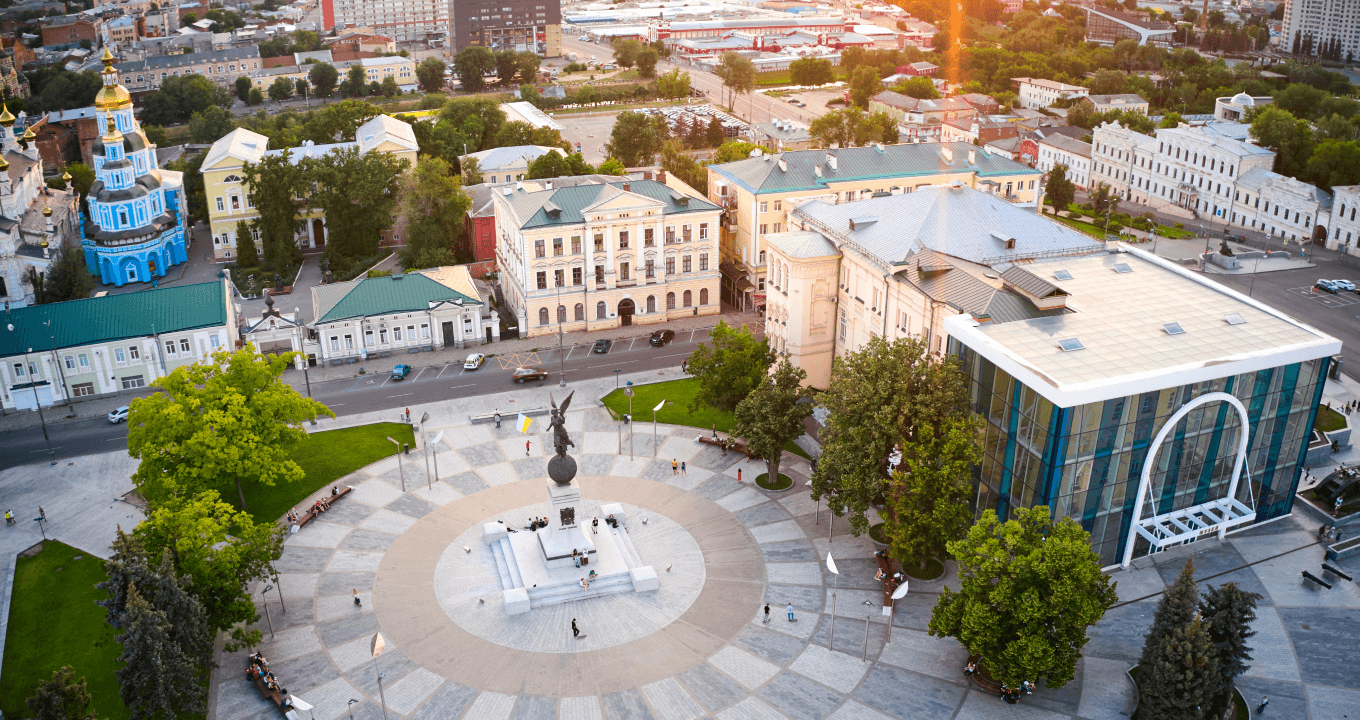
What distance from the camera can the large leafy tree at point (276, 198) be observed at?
116812 millimetres

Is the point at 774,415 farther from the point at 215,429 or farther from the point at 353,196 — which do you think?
the point at 353,196

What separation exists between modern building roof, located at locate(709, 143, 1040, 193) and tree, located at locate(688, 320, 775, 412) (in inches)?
1228

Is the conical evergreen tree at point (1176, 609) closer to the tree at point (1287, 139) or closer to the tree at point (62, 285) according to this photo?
the tree at point (62, 285)

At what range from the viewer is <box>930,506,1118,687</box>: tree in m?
49.9

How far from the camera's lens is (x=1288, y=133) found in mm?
145750

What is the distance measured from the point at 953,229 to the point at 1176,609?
37.7 meters

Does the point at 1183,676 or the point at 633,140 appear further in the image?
the point at 633,140

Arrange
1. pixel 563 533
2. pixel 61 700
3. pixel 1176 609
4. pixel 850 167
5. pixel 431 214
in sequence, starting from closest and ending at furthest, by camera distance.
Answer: pixel 61 700, pixel 1176 609, pixel 563 533, pixel 850 167, pixel 431 214

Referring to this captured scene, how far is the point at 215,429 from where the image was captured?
66375 mm

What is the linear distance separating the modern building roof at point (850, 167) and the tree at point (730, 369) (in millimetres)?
31179

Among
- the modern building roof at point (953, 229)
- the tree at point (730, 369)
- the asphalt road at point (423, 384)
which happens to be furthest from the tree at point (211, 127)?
the modern building roof at point (953, 229)

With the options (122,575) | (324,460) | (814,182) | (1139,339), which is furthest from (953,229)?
(122,575)

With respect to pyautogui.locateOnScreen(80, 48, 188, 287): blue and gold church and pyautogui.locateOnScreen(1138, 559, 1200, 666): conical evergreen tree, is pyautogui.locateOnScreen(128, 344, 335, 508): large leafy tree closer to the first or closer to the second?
pyautogui.locateOnScreen(1138, 559, 1200, 666): conical evergreen tree

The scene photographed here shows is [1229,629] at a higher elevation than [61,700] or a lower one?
higher
